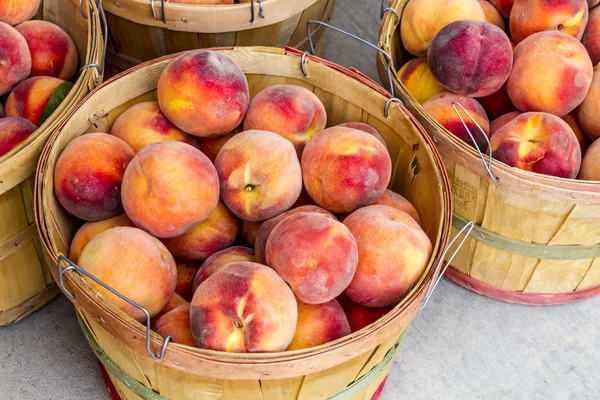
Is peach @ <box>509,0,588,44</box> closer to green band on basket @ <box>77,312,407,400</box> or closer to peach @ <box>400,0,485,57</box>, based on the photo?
peach @ <box>400,0,485,57</box>

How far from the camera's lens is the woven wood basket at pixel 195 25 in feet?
5.16

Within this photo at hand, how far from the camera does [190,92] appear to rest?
131cm

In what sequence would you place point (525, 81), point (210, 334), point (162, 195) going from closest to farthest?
point (210, 334)
point (162, 195)
point (525, 81)

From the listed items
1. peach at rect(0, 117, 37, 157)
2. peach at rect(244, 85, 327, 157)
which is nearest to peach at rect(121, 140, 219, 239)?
peach at rect(244, 85, 327, 157)

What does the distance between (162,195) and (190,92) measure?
0.91ft

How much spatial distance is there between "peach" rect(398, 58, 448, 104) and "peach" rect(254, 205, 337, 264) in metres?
0.60

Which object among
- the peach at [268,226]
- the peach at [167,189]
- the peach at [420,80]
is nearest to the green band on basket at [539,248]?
the peach at [420,80]

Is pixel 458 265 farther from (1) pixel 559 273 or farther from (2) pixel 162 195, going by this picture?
(2) pixel 162 195

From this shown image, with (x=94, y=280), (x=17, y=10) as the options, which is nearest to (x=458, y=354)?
(x=94, y=280)

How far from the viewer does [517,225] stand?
150cm

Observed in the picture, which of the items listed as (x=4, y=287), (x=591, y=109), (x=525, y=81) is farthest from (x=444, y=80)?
(x=4, y=287)

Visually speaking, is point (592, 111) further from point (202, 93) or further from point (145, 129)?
point (145, 129)

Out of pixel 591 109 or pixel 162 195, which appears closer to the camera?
pixel 162 195

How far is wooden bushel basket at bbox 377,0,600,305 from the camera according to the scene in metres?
1.40
